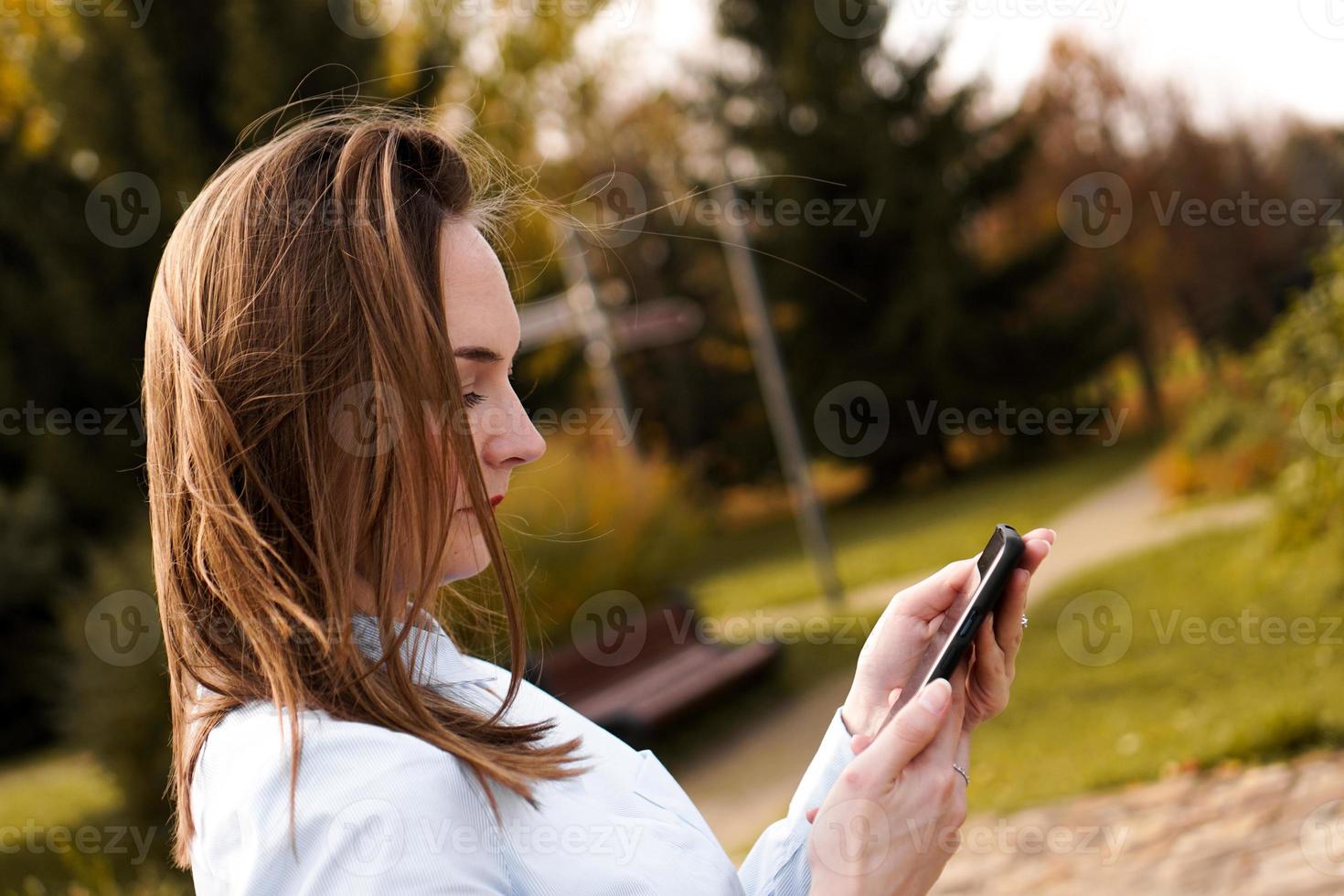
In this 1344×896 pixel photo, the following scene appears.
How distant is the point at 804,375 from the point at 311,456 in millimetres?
20529

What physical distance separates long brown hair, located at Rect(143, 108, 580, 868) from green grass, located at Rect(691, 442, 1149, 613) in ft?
32.6

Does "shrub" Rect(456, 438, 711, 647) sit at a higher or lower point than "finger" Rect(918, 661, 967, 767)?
lower

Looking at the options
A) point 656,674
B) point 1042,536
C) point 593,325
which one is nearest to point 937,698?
point 1042,536

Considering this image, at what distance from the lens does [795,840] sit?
1.67 metres

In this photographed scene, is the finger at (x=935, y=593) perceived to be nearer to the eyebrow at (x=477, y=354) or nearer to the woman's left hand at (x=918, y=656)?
the woman's left hand at (x=918, y=656)

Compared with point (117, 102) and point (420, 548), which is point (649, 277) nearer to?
point (117, 102)

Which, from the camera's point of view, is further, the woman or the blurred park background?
the blurred park background

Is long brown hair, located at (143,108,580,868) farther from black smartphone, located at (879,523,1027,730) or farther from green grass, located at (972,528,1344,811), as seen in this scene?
green grass, located at (972,528,1344,811)

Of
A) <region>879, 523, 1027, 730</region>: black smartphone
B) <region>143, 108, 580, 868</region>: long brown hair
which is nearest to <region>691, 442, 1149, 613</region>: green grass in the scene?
<region>879, 523, 1027, 730</region>: black smartphone

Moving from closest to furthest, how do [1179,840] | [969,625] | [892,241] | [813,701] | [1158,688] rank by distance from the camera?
[969,625]
[1179,840]
[1158,688]
[813,701]
[892,241]

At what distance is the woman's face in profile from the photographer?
1.36 meters

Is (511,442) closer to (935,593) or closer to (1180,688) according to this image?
(935,593)

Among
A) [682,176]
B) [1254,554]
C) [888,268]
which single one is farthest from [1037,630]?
[682,176]

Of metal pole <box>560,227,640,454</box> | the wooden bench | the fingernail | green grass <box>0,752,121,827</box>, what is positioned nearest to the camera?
the fingernail
